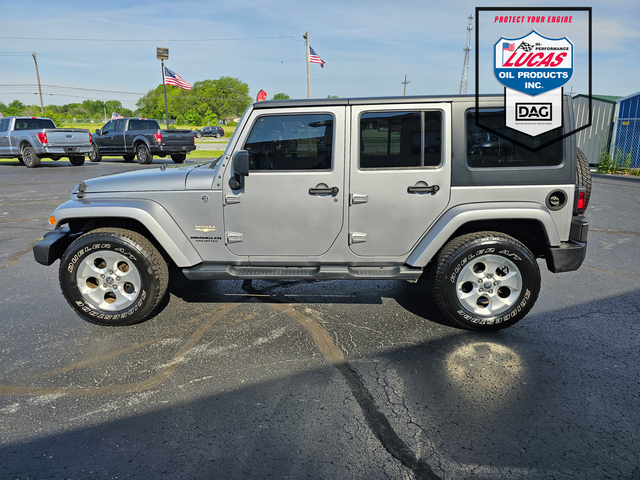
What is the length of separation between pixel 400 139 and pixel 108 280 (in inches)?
111

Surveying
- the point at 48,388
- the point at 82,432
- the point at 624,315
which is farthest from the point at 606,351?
the point at 48,388

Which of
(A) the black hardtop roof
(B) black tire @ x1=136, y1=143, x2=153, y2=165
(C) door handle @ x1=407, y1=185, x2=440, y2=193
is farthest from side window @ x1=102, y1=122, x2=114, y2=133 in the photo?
(C) door handle @ x1=407, y1=185, x2=440, y2=193

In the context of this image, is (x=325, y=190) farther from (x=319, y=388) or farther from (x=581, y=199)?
(x=581, y=199)

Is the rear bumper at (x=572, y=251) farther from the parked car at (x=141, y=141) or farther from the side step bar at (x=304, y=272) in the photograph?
the parked car at (x=141, y=141)

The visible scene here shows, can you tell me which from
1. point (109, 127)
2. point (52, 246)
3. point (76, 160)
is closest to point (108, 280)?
point (52, 246)

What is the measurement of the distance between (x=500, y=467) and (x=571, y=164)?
2.56 m

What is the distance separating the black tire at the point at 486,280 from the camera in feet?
12.7

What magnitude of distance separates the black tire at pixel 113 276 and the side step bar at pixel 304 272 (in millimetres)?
336

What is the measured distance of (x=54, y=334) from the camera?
3.97m

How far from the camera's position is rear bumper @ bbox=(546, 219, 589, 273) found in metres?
3.92

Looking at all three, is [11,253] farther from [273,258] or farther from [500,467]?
[500,467]

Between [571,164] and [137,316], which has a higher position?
[571,164]

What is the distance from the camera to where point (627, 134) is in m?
19.3
